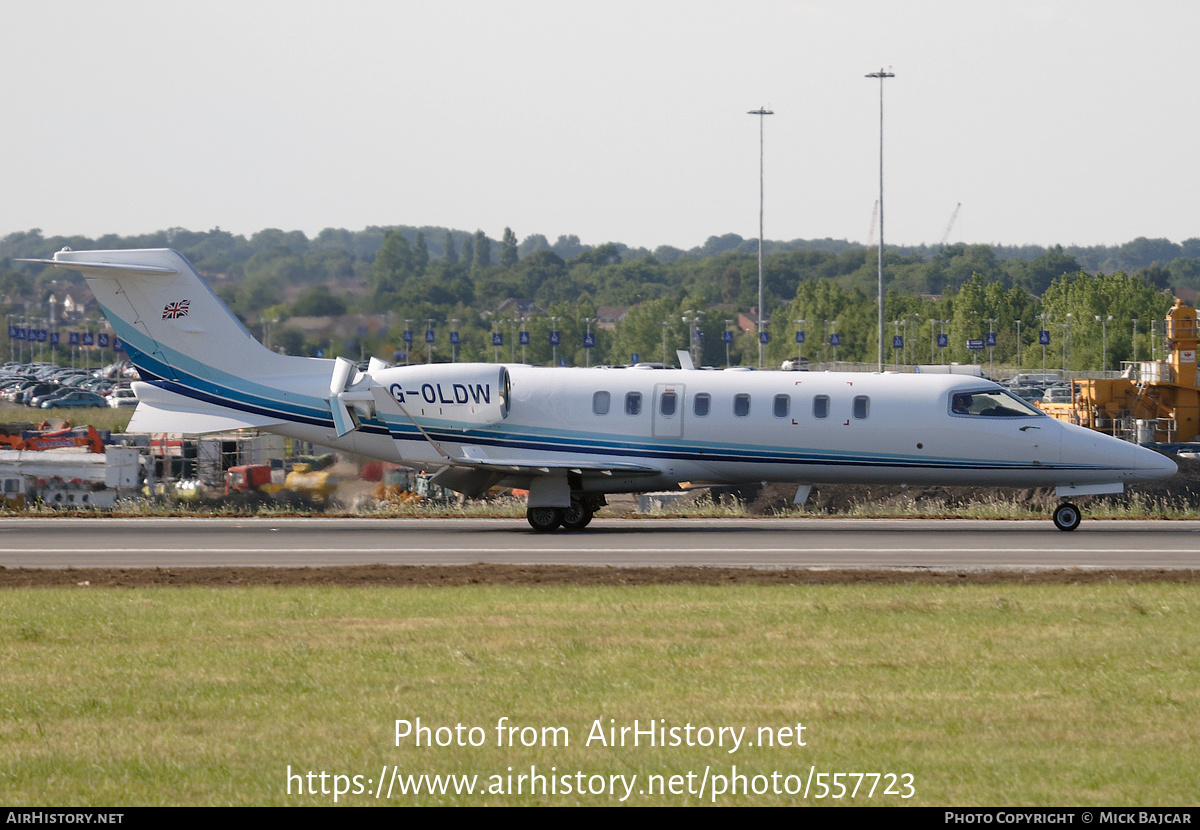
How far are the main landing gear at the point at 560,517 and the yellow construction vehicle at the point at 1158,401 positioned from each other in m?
32.3

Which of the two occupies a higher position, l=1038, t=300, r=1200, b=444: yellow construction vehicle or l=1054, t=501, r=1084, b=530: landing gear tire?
l=1038, t=300, r=1200, b=444: yellow construction vehicle

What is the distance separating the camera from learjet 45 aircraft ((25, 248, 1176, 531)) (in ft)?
85.0

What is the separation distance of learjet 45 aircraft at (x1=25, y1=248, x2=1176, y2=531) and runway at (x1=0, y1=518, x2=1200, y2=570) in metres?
1.08

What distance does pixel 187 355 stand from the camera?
90.2ft

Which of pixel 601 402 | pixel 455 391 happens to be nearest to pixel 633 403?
pixel 601 402

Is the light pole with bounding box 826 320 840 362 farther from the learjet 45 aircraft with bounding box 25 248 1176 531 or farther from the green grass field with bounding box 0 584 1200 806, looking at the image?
the green grass field with bounding box 0 584 1200 806

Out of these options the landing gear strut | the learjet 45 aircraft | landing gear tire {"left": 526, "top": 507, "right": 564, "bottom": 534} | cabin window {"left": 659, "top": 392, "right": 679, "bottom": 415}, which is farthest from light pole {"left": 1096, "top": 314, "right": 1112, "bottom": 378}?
landing gear tire {"left": 526, "top": 507, "right": 564, "bottom": 534}

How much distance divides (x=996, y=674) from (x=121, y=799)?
696 cm

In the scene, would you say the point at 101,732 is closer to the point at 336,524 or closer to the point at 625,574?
the point at 625,574

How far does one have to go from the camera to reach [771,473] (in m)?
26.3

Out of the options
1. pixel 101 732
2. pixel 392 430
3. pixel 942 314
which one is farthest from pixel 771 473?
pixel 942 314

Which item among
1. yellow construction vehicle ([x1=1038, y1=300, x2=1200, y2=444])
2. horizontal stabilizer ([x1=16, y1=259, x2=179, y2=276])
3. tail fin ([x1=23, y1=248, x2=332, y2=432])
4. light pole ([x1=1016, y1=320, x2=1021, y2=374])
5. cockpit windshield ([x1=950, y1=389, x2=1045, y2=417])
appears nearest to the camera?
cockpit windshield ([x1=950, y1=389, x2=1045, y2=417])

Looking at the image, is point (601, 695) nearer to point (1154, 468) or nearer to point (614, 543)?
point (614, 543)

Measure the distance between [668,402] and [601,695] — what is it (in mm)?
16034
